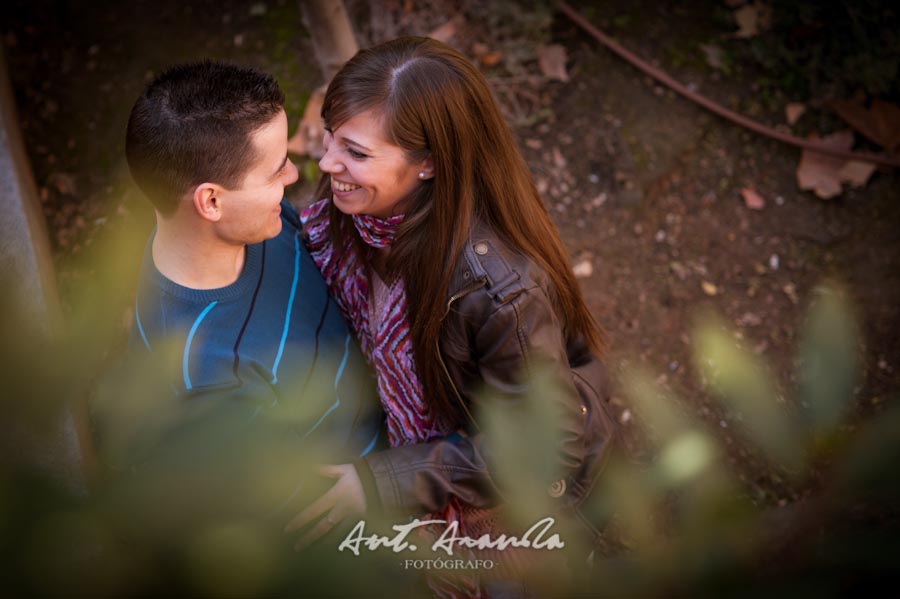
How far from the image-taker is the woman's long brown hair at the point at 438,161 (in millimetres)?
1866

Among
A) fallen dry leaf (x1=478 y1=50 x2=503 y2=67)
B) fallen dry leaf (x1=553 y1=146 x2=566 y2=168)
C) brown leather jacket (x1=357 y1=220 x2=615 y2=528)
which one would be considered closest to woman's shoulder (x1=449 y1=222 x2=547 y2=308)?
brown leather jacket (x1=357 y1=220 x2=615 y2=528)

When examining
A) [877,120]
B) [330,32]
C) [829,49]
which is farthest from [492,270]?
[829,49]

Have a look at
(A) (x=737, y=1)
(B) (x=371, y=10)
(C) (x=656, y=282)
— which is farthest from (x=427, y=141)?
(A) (x=737, y=1)

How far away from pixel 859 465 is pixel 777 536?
9 centimetres

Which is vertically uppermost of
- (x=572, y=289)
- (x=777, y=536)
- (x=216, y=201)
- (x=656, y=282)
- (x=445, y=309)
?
(x=777, y=536)

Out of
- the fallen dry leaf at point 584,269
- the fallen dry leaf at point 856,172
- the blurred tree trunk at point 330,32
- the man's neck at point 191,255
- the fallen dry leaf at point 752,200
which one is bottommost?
the fallen dry leaf at point 584,269

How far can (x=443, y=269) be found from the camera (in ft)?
6.24

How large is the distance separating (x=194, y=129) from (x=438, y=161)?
1.97ft

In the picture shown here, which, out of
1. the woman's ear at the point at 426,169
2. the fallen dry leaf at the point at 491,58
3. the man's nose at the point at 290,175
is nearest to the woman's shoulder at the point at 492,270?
the woman's ear at the point at 426,169

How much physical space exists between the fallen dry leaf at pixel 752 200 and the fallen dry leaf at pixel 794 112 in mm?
421

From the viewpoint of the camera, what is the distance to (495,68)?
Answer: 3834mm

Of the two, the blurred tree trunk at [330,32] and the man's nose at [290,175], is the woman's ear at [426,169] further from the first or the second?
the blurred tree trunk at [330,32]

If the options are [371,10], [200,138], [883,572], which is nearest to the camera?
[883,572]

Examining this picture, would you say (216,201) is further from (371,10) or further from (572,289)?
(371,10)
